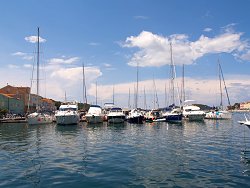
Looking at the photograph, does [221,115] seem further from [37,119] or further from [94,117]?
[37,119]

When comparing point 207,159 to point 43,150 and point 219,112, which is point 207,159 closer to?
point 43,150

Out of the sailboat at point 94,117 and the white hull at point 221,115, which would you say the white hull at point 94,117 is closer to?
the sailboat at point 94,117

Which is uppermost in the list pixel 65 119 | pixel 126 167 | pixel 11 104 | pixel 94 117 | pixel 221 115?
pixel 11 104

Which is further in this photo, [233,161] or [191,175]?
[233,161]

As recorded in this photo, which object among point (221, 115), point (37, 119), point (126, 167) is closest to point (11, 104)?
point (37, 119)

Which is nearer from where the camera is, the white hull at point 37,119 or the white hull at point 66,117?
the white hull at point 66,117

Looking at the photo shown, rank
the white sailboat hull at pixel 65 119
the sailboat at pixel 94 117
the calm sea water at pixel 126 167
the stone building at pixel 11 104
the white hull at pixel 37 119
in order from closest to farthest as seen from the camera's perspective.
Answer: the calm sea water at pixel 126 167
the white sailboat hull at pixel 65 119
the white hull at pixel 37 119
the sailboat at pixel 94 117
the stone building at pixel 11 104

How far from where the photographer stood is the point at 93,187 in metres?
14.0

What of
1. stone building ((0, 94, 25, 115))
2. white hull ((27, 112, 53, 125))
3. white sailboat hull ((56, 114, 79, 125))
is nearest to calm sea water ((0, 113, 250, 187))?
white sailboat hull ((56, 114, 79, 125))

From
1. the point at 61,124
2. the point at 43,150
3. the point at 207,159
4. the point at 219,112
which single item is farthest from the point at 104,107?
the point at 207,159

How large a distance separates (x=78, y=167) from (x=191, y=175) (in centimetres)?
734

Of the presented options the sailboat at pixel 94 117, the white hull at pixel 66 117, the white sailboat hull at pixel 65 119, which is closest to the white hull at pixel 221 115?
the sailboat at pixel 94 117

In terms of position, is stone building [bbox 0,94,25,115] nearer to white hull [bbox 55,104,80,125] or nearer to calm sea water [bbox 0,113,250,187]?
white hull [bbox 55,104,80,125]


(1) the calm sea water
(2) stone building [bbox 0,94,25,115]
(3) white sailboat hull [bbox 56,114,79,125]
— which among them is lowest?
(1) the calm sea water
